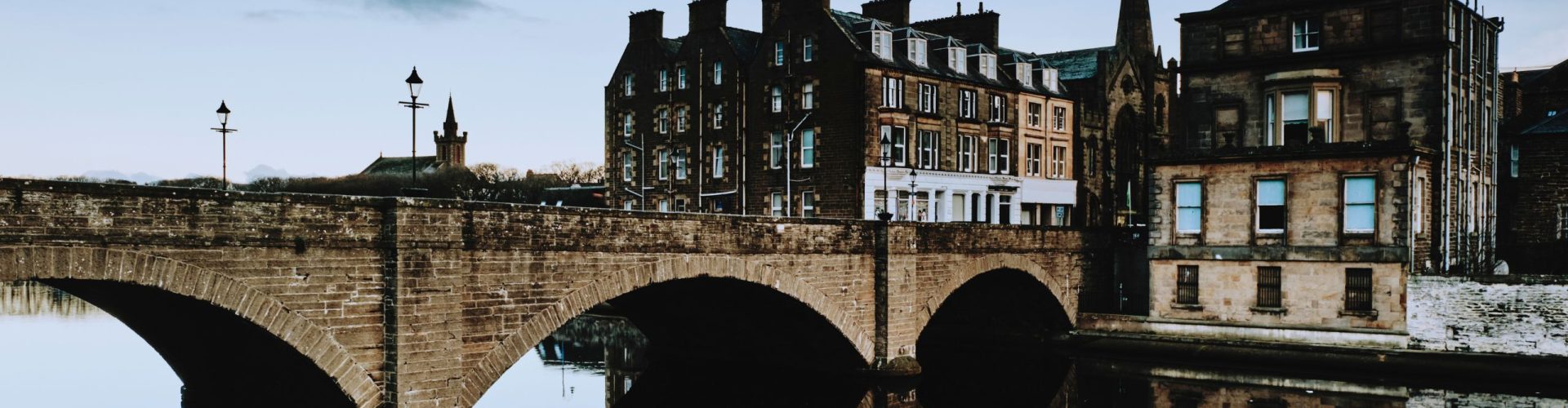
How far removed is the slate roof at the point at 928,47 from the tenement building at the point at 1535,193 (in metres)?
19.9

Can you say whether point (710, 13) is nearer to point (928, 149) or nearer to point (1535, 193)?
point (928, 149)

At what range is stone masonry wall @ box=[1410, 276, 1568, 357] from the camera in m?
31.2

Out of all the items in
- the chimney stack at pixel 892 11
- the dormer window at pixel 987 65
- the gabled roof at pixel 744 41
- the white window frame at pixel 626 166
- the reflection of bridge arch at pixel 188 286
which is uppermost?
the chimney stack at pixel 892 11

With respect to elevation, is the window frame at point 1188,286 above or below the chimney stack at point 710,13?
below

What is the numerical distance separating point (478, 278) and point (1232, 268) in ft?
80.7

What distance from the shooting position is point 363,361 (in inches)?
714

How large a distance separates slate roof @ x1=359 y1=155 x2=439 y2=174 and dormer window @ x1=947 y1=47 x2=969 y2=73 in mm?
82905

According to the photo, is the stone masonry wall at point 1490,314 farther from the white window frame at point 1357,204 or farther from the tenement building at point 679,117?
the tenement building at point 679,117

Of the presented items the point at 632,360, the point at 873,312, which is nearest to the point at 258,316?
the point at 873,312

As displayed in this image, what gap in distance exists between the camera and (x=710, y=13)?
53688 millimetres

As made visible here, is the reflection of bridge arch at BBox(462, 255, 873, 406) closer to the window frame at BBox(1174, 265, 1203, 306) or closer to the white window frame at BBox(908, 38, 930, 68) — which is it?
the window frame at BBox(1174, 265, 1203, 306)

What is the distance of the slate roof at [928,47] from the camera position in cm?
4862

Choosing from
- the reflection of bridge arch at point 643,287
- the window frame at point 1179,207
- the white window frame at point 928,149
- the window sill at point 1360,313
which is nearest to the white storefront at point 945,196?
the white window frame at point 928,149

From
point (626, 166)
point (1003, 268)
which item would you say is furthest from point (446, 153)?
point (1003, 268)
